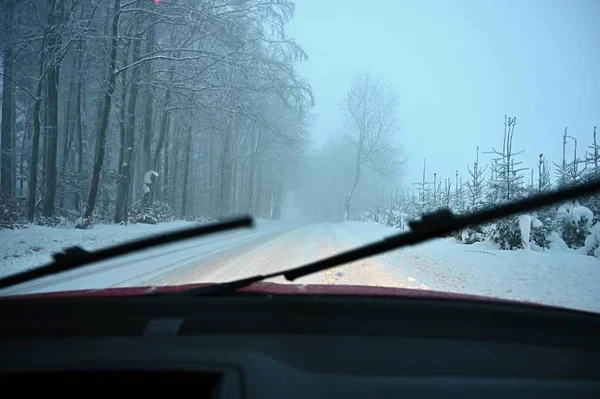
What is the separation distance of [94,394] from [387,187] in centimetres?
3453

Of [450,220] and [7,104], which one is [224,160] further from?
[450,220]

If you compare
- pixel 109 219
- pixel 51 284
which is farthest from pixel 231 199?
pixel 51 284

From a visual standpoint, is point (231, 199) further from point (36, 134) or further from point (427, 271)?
point (427, 271)

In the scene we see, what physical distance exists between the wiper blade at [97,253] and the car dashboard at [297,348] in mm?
152

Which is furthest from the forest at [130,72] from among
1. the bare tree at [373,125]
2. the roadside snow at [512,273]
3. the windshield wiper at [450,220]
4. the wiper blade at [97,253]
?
the bare tree at [373,125]

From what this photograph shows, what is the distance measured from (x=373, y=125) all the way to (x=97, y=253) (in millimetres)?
33564

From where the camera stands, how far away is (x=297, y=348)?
4.75 feet

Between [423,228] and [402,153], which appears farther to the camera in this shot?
[402,153]

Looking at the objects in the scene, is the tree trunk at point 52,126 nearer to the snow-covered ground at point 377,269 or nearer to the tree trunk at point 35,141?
the tree trunk at point 35,141

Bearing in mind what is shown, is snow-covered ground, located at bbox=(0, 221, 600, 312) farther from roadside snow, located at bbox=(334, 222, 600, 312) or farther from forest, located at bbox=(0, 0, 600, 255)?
forest, located at bbox=(0, 0, 600, 255)

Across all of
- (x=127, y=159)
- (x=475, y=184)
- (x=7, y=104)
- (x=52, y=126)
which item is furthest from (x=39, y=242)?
(x=475, y=184)

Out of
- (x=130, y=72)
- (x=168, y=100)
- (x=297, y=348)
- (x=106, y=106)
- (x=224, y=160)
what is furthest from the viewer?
(x=224, y=160)

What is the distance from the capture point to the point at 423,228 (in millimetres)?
1586

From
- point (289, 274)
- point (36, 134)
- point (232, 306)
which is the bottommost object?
point (232, 306)
